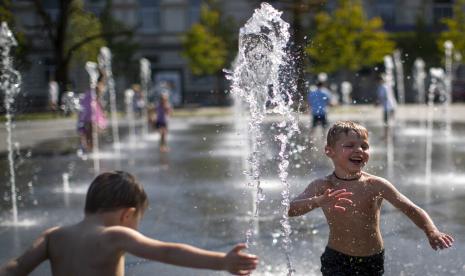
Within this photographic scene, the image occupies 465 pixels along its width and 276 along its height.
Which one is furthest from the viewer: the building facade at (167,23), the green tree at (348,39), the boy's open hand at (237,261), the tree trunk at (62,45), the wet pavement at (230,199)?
the building facade at (167,23)

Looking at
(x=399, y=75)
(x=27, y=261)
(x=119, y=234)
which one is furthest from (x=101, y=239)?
(x=399, y=75)

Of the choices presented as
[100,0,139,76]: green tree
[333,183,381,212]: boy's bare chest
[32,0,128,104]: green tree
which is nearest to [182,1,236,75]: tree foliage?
[100,0,139,76]: green tree

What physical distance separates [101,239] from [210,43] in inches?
1634

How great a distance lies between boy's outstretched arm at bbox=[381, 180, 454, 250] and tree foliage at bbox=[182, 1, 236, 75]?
39.0 m

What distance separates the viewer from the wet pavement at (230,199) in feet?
17.4

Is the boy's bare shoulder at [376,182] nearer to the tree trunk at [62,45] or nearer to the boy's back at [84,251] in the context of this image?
the boy's back at [84,251]

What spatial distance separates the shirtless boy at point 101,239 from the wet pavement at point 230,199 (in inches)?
94.3

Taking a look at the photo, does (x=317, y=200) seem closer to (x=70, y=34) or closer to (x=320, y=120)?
(x=320, y=120)

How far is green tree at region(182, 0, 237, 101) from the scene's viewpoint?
43156 millimetres

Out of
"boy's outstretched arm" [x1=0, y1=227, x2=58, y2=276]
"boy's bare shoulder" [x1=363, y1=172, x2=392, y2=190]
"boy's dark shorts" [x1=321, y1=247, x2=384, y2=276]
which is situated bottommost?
"boy's dark shorts" [x1=321, y1=247, x2=384, y2=276]

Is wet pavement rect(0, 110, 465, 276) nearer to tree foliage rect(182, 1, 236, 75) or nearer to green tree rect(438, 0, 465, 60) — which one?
tree foliage rect(182, 1, 236, 75)

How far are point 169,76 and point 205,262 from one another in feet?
141

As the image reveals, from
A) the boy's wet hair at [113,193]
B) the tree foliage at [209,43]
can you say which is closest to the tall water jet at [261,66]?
the boy's wet hair at [113,193]

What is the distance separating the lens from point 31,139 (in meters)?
19.4
